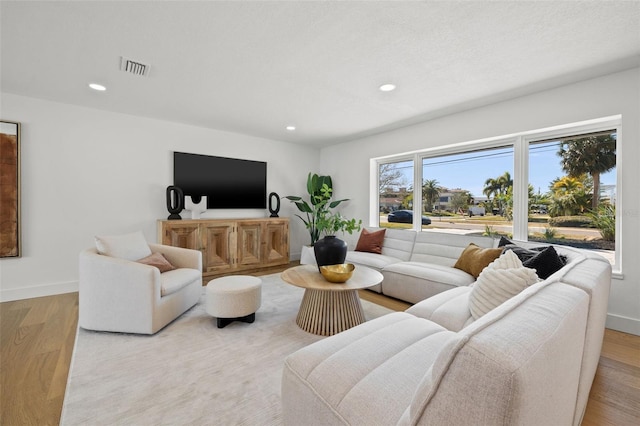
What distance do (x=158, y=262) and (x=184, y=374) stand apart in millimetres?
1377

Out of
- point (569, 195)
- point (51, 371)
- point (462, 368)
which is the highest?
point (569, 195)

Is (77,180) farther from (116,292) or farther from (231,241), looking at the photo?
(116,292)

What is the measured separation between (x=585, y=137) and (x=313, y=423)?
371 cm

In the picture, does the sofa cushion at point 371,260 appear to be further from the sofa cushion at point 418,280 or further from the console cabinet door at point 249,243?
the console cabinet door at point 249,243

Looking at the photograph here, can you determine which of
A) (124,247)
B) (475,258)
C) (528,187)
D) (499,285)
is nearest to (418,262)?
(475,258)

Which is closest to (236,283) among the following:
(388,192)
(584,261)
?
(584,261)

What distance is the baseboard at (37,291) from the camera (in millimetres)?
3105

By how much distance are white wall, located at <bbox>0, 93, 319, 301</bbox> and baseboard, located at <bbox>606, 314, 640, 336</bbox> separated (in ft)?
17.6

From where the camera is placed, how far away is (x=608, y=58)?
7.41 ft

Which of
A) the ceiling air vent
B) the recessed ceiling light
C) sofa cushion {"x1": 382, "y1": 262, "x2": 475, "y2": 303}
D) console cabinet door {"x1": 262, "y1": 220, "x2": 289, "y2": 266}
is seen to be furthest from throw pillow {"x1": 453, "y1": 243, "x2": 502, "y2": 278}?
the recessed ceiling light

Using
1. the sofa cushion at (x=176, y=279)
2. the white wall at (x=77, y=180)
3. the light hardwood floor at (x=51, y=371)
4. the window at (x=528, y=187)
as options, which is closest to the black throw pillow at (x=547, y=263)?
the light hardwood floor at (x=51, y=371)

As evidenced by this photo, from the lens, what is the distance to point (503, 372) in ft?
1.71

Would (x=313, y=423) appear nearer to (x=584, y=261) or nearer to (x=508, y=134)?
(x=584, y=261)

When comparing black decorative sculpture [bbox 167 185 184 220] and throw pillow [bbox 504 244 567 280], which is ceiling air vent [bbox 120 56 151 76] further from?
throw pillow [bbox 504 244 567 280]
